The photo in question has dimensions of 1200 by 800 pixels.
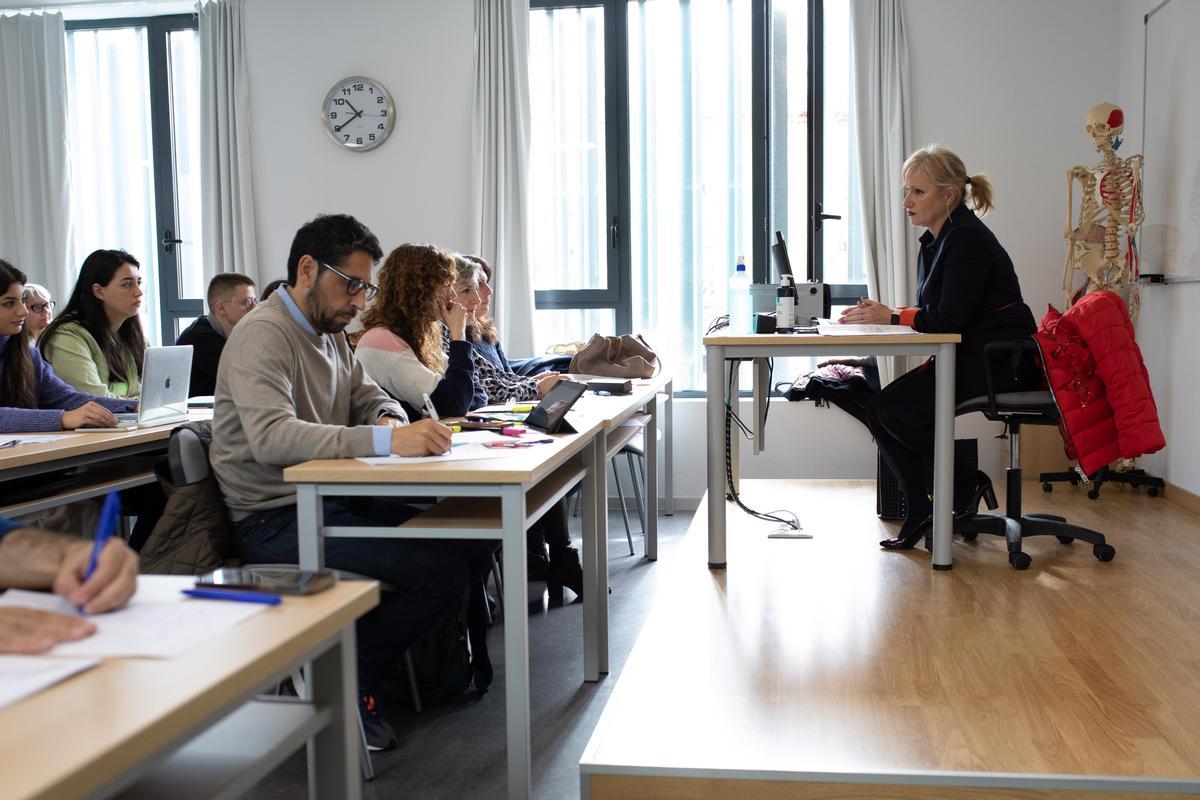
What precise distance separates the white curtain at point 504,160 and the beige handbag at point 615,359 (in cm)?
102

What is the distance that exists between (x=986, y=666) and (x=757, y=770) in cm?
76

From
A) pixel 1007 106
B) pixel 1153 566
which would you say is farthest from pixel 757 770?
pixel 1007 106

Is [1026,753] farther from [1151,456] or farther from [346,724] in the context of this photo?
[1151,456]

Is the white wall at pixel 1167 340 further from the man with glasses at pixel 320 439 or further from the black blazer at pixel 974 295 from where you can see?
the man with glasses at pixel 320 439

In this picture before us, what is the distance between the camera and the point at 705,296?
5.78 meters

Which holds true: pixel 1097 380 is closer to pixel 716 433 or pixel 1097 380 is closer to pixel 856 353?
pixel 856 353

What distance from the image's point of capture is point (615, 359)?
481cm

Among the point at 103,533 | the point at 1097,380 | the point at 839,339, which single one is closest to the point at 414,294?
the point at 839,339

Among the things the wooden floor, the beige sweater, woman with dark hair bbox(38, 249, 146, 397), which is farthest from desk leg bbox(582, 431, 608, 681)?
woman with dark hair bbox(38, 249, 146, 397)

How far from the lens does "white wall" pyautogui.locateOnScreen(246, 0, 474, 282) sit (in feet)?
19.2

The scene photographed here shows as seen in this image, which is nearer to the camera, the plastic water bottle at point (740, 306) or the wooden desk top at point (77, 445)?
the wooden desk top at point (77, 445)

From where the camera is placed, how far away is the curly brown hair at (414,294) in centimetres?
356

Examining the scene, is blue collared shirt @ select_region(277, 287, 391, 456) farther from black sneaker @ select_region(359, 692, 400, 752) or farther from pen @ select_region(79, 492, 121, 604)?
pen @ select_region(79, 492, 121, 604)

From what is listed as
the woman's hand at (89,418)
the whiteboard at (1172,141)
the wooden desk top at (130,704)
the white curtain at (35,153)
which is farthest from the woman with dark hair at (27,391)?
the whiteboard at (1172,141)
